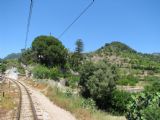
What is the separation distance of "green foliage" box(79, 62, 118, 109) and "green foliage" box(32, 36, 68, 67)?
33.5m

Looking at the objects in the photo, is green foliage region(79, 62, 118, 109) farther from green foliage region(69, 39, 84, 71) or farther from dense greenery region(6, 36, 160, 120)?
green foliage region(69, 39, 84, 71)

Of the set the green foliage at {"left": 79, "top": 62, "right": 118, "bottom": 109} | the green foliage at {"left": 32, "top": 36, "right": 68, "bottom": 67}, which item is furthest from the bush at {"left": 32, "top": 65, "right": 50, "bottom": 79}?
the green foliage at {"left": 32, "top": 36, "right": 68, "bottom": 67}

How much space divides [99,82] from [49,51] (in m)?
40.1

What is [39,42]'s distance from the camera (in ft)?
343

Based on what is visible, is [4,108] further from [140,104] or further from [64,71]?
[64,71]

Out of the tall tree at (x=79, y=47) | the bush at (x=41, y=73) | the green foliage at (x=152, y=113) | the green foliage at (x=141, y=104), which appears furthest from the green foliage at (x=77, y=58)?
the green foliage at (x=152, y=113)

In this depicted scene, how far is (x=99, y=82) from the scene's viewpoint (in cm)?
6294

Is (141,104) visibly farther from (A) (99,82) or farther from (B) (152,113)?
(A) (99,82)

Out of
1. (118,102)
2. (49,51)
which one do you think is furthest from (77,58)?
(118,102)

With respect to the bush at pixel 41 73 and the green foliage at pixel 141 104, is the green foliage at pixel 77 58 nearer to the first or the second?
the bush at pixel 41 73

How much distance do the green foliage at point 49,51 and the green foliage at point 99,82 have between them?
3345 cm

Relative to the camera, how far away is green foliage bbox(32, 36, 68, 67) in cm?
10106

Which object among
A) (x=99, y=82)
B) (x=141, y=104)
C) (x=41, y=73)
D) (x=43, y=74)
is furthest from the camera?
(x=41, y=73)

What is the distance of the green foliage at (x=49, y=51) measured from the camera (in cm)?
10106
